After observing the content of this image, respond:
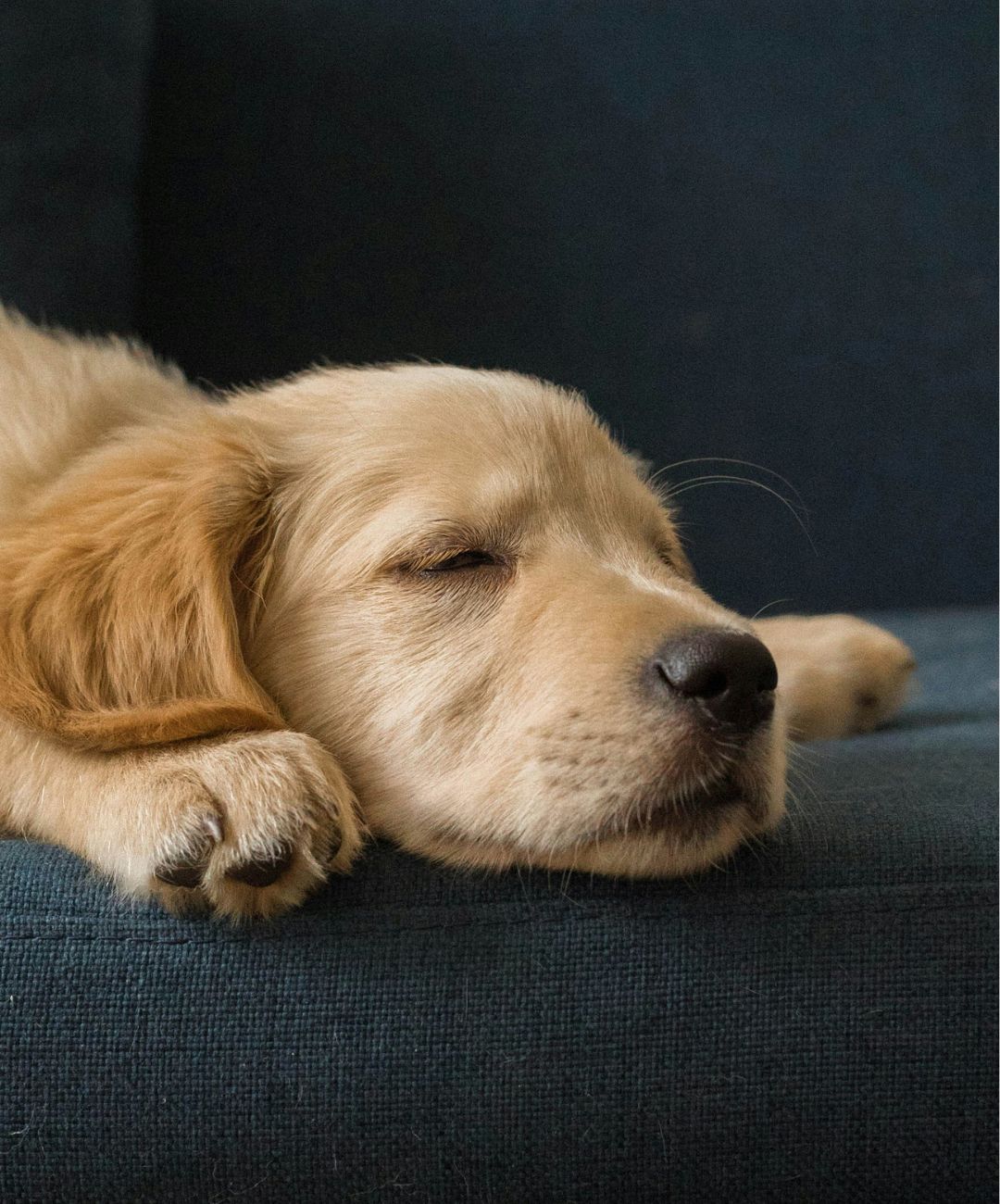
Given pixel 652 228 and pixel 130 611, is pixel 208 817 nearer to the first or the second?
pixel 130 611

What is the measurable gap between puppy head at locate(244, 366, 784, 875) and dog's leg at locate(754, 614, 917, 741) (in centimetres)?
45

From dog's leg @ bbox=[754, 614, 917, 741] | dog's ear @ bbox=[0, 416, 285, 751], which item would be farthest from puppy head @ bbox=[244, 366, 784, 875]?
dog's leg @ bbox=[754, 614, 917, 741]

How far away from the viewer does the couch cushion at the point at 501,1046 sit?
104 centimetres

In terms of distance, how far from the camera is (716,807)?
1191 mm

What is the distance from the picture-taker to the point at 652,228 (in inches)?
148

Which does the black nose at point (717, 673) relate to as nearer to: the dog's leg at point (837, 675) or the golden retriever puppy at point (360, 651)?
the golden retriever puppy at point (360, 651)

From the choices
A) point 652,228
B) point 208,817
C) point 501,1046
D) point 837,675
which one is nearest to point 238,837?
point 208,817

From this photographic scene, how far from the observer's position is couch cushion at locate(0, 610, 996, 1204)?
3.40 ft

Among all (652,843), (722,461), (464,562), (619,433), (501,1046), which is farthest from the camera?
(619,433)

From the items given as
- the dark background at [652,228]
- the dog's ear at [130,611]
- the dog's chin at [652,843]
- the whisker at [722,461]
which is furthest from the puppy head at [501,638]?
the dark background at [652,228]

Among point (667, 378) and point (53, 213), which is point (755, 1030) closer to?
point (53, 213)

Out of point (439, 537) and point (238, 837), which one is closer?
point (238, 837)

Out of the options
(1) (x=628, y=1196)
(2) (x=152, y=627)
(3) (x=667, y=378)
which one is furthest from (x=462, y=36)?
(1) (x=628, y=1196)

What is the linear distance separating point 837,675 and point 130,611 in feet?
4.31
